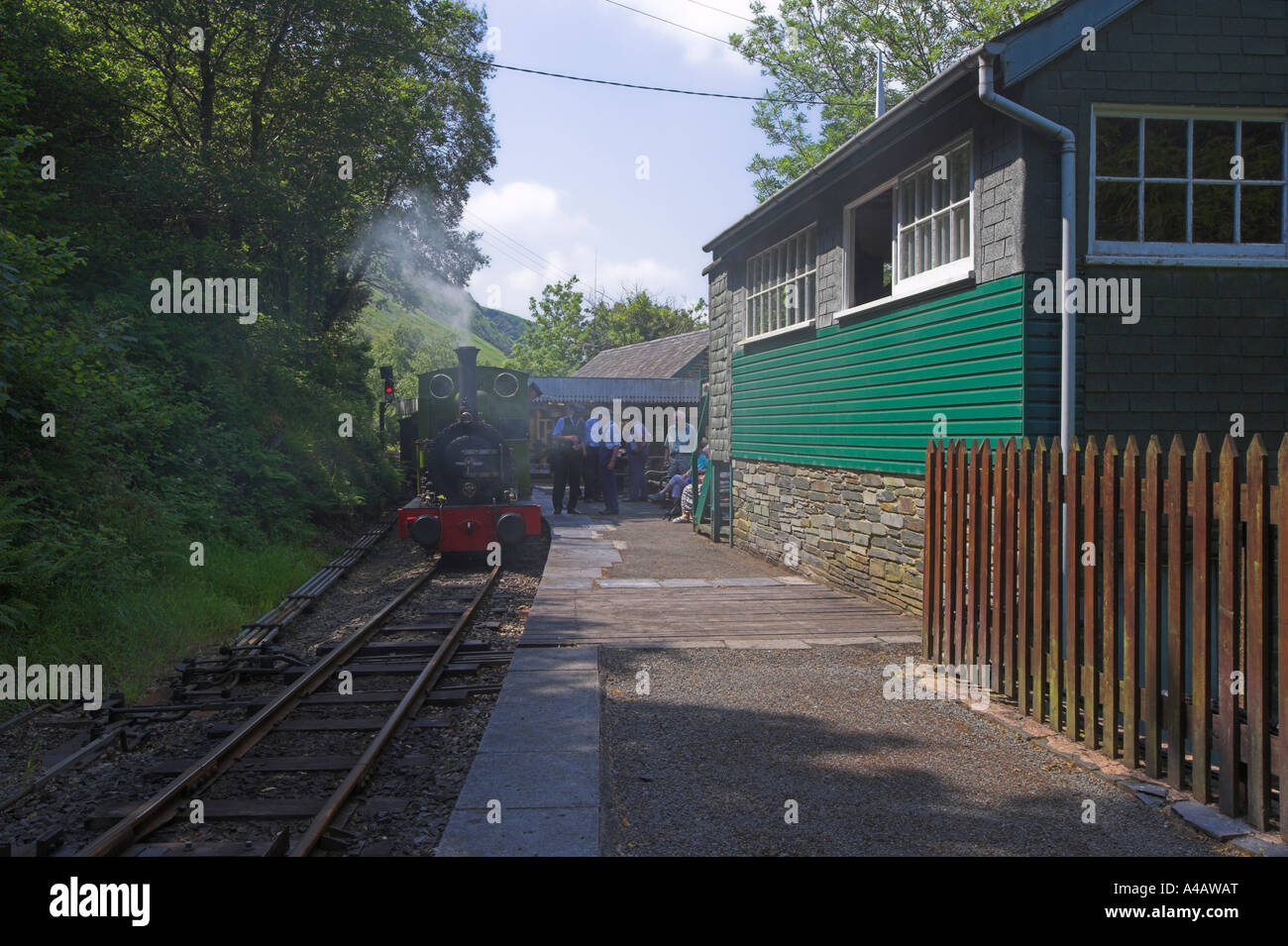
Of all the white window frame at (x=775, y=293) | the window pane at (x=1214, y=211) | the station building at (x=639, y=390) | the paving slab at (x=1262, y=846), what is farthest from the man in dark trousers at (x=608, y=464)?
the paving slab at (x=1262, y=846)

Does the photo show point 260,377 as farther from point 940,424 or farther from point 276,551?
point 940,424

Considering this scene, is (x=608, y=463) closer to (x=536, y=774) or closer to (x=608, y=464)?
(x=608, y=464)

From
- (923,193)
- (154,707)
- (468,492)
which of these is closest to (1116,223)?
(923,193)

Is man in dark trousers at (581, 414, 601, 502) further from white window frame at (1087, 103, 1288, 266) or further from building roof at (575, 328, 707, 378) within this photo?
white window frame at (1087, 103, 1288, 266)

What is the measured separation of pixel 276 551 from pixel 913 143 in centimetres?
873

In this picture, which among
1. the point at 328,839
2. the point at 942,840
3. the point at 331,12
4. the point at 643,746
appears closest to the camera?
the point at 942,840

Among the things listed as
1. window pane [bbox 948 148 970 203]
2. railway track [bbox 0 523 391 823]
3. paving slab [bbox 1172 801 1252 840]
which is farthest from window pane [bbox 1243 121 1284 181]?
railway track [bbox 0 523 391 823]

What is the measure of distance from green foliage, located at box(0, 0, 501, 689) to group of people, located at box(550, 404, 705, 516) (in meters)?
4.13

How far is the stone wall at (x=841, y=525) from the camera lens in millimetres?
8312

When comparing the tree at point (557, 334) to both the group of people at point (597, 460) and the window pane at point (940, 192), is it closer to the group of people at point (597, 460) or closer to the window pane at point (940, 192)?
the group of people at point (597, 460)

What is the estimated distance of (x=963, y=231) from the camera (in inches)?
307

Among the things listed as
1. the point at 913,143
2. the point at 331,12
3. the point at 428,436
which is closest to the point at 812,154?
the point at 331,12

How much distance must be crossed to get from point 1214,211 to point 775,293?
5913 mm

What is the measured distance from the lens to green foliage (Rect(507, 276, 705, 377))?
78312 mm
